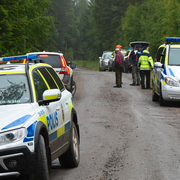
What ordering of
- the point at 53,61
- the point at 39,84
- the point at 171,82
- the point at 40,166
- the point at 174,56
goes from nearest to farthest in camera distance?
the point at 40,166
the point at 39,84
the point at 171,82
the point at 174,56
the point at 53,61

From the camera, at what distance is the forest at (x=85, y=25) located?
84.6 feet

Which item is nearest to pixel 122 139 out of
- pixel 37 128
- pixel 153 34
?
pixel 37 128

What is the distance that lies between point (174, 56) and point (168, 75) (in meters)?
1.04

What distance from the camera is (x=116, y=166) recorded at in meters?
7.71

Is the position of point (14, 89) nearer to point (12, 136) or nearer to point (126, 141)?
point (12, 136)

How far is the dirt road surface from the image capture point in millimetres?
7309

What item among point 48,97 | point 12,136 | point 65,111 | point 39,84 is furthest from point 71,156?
point 12,136

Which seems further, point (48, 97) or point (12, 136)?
point (48, 97)

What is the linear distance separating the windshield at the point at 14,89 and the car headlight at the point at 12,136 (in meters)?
0.88

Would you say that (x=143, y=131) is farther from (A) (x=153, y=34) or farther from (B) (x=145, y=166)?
(A) (x=153, y=34)

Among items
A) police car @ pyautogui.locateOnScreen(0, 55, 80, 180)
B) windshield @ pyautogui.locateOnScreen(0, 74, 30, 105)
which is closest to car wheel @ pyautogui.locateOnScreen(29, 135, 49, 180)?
police car @ pyautogui.locateOnScreen(0, 55, 80, 180)

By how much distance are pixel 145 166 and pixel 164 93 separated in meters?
8.42

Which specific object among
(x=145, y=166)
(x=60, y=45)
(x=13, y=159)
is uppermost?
(x=13, y=159)

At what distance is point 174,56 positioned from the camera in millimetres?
16734
